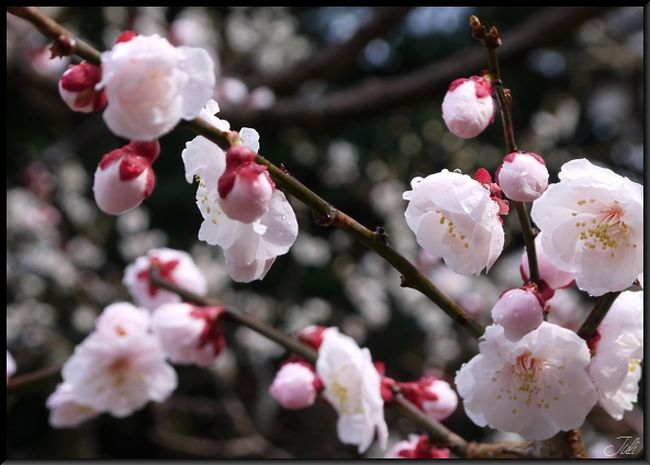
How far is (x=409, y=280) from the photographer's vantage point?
565 millimetres

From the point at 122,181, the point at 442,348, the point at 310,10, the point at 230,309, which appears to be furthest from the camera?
the point at 310,10

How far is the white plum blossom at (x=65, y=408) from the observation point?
1.04 metres

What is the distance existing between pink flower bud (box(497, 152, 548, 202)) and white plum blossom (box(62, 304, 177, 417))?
2.24 feet

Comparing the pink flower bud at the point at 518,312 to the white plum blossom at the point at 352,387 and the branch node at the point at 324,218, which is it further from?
the white plum blossom at the point at 352,387

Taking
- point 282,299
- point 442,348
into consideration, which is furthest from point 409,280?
point 282,299

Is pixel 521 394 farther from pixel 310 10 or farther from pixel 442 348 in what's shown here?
pixel 310 10

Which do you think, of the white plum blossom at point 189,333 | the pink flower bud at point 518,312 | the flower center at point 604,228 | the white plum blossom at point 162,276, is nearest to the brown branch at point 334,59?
the white plum blossom at point 162,276

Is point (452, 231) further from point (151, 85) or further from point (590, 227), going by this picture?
point (151, 85)

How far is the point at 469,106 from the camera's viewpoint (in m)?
0.59

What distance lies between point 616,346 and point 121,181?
0.43m

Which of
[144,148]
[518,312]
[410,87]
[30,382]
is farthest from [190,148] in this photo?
[410,87]

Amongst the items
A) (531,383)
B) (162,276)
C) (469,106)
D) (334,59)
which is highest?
(469,106)

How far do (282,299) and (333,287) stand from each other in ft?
0.96

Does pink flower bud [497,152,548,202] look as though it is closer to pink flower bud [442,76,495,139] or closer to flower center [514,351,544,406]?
pink flower bud [442,76,495,139]
